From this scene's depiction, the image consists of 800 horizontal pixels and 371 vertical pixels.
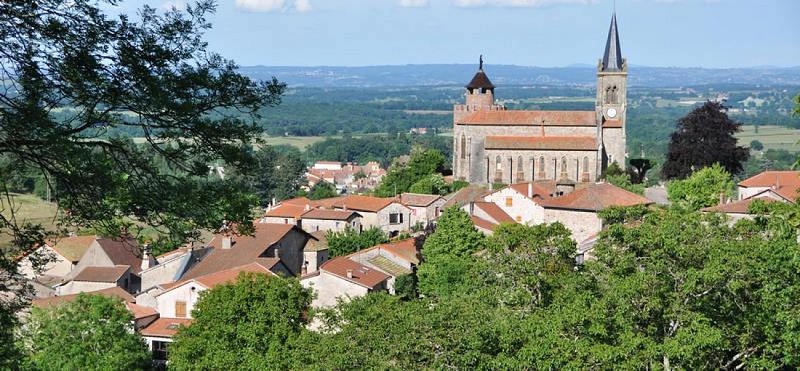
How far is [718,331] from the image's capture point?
17391mm

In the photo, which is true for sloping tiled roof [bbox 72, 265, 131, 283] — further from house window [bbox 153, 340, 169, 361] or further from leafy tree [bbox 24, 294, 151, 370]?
leafy tree [bbox 24, 294, 151, 370]

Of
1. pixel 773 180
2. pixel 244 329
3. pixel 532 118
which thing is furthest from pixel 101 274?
pixel 532 118

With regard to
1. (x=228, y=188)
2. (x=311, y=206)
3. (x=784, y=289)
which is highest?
(x=228, y=188)

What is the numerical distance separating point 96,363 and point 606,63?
5147 cm

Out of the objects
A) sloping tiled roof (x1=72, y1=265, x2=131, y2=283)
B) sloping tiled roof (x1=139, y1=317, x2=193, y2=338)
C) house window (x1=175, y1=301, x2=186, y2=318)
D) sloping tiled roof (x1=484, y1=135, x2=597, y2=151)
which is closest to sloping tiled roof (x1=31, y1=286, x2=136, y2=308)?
sloping tiled roof (x1=72, y1=265, x2=131, y2=283)

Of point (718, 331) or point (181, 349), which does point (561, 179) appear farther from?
point (718, 331)

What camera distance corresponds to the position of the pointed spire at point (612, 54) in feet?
232

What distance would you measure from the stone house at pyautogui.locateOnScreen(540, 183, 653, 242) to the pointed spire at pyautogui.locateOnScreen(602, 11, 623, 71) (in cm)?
2601

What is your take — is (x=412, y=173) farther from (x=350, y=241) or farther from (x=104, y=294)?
(x=104, y=294)

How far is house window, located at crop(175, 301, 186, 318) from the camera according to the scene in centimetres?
3306

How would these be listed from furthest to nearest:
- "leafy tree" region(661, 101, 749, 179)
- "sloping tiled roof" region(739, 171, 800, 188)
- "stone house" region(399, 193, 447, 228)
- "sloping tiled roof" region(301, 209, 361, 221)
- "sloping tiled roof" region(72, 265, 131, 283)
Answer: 1. "stone house" region(399, 193, 447, 228)
2. "leafy tree" region(661, 101, 749, 179)
3. "sloping tiled roof" region(301, 209, 361, 221)
4. "sloping tiled roof" region(739, 171, 800, 188)
5. "sloping tiled roof" region(72, 265, 131, 283)

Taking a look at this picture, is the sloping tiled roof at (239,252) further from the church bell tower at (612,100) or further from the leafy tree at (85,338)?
the church bell tower at (612,100)

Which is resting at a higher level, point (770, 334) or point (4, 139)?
point (4, 139)

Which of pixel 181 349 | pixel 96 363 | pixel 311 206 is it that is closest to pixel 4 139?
pixel 181 349
